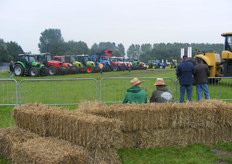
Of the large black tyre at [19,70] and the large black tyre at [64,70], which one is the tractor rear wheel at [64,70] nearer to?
the large black tyre at [64,70]

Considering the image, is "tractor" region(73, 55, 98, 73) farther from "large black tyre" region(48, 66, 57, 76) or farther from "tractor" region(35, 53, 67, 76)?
"large black tyre" region(48, 66, 57, 76)

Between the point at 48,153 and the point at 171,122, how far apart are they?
8.39ft

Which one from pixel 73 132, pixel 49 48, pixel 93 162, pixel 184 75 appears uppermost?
pixel 49 48

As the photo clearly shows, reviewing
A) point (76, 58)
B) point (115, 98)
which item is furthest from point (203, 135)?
point (76, 58)

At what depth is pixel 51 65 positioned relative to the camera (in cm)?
2634

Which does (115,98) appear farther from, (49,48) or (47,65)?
(49,48)

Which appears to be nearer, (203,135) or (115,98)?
(203,135)

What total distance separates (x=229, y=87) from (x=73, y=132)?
7744 mm

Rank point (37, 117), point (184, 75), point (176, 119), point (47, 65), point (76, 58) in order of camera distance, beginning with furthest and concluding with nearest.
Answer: point (76, 58) < point (47, 65) < point (184, 75) < point (176, 119) < point (37, 117)

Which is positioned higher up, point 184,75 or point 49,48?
point 49,48

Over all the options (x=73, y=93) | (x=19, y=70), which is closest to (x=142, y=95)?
(x=73, y=93)

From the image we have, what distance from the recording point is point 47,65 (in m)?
26.0

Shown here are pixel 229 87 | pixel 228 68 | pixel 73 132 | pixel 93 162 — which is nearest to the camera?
pixel 93 162

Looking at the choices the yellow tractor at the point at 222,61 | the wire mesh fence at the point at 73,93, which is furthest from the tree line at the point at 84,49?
the wire mesh fence at the point at 73,93
